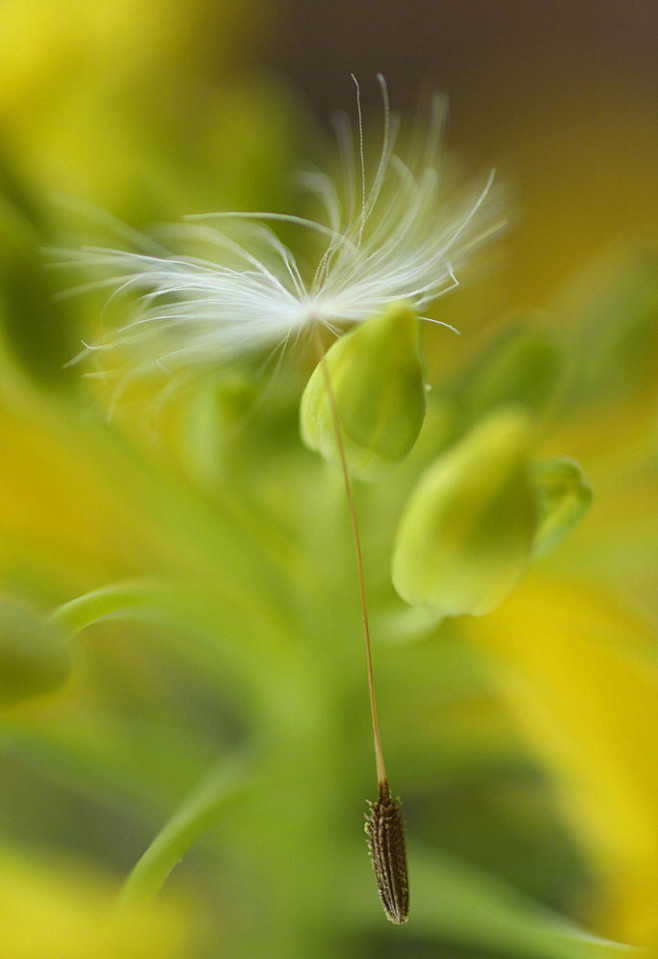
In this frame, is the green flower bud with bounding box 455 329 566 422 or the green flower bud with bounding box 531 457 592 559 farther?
the green flower bud with bounding box 455 329 566 422

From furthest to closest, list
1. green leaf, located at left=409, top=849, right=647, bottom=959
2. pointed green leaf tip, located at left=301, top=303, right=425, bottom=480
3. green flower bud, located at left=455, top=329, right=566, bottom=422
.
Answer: green flower bud, located at left=455, top=329, right=566, bottom=422 < green leaf, located at left=409, top=849, right=647, bottom=959 < pointed green leaf tip, located at left=301, top=303, right=425, bottom=480

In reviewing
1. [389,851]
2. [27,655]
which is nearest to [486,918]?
[389,851]

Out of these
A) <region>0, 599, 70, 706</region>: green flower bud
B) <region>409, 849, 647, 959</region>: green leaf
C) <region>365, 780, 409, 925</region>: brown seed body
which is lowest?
<region>365, 780, 409, 925</region>: brown seed body

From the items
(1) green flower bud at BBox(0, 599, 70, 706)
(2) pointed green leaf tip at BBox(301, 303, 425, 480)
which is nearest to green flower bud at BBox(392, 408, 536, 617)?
(2) pointed green leaf tip at BBox(301, 303, 425, 480)

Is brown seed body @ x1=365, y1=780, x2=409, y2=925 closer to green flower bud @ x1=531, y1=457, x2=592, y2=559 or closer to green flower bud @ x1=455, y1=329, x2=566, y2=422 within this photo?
green flower bud @ x1=531, y1=457, x2=592, y2=559

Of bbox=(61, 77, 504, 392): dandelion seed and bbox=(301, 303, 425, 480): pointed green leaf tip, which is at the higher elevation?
bbox=(61, 77, 504, 392): dandelion seed

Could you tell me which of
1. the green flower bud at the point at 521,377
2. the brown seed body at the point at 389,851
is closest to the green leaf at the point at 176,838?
the brown seed body at the point at 389,851
